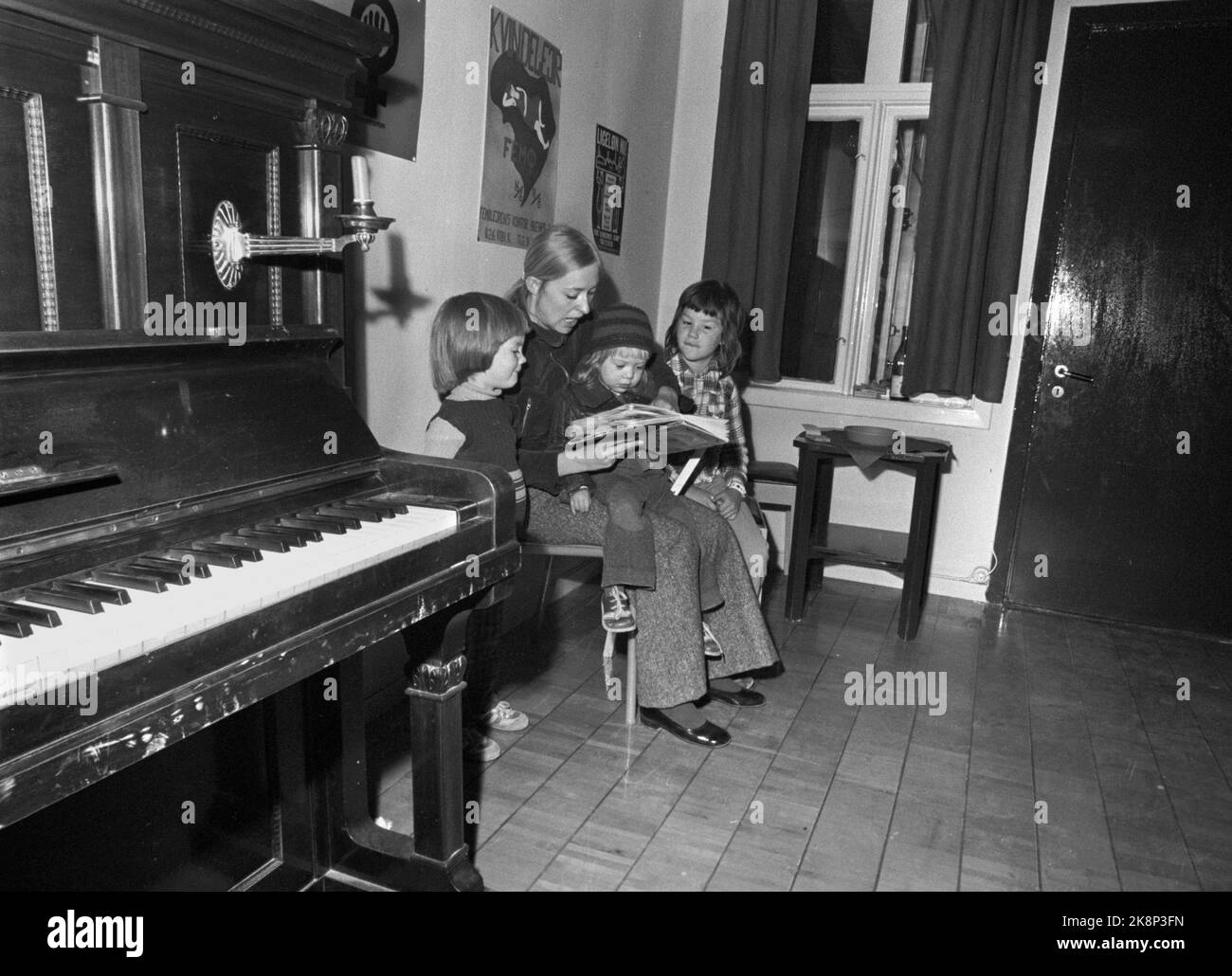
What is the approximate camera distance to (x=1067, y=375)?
3.77 metres

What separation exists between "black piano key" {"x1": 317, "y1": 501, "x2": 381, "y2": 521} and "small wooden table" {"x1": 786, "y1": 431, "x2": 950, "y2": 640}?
7.90ft

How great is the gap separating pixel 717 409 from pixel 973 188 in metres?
1.40

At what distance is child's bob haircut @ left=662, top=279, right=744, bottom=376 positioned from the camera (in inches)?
126

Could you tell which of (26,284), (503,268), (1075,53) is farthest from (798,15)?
(26,284)

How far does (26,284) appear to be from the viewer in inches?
44.9

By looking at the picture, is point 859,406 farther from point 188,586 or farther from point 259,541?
point 188,586

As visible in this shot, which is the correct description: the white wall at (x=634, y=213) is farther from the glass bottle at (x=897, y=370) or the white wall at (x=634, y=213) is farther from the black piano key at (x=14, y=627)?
the black piano key at (x=14, y=627)

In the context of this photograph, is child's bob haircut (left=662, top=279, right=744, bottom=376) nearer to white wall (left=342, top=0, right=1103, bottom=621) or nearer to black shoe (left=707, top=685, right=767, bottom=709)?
white wall (left=342, top=0, right=1103, bottom=621)

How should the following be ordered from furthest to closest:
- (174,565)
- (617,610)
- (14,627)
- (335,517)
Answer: (617,610)
(335,517)
(174,565)
(14,627)

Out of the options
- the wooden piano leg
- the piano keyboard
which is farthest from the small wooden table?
the piano keyboard

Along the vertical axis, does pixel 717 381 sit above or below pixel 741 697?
above

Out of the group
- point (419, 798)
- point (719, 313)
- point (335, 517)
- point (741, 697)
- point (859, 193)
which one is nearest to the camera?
point (335, 517)

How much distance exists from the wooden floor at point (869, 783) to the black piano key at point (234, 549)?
3.28ft

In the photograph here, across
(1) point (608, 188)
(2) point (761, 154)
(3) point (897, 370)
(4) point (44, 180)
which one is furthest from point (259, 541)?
(3) point (897, 370)
